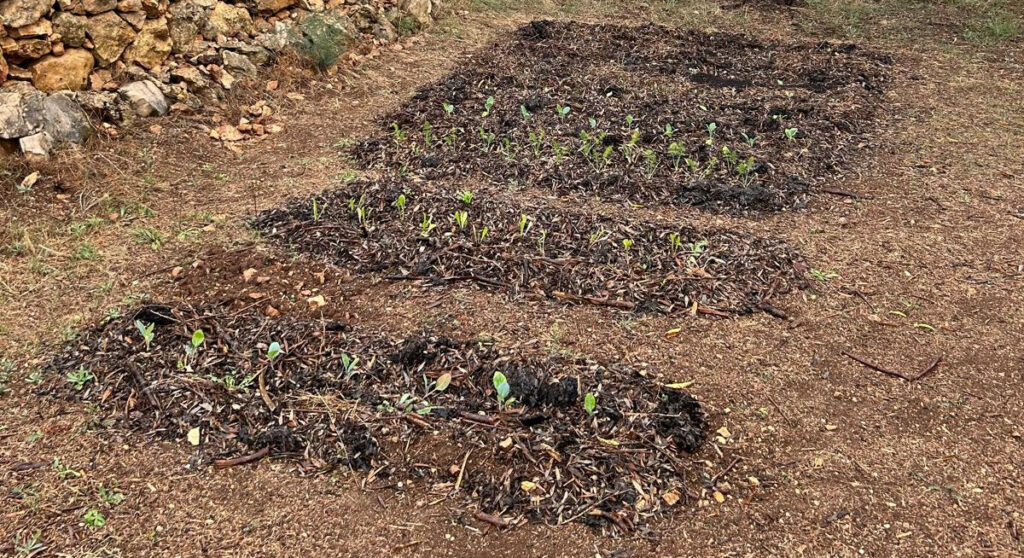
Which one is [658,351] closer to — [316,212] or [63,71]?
[316,212]

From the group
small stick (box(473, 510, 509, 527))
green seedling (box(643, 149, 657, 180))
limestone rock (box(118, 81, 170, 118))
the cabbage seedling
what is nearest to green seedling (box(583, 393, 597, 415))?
the cabbage seedling

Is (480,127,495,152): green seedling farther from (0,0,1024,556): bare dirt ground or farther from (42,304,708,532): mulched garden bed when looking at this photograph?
(42,304,708,532): mulched garden bed

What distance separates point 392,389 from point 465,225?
4.34 feet

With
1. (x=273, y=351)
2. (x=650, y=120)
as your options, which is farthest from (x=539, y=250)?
(x=650, y=120)

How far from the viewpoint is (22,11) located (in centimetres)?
443

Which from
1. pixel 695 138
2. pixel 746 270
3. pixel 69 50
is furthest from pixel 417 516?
pixel 69 50

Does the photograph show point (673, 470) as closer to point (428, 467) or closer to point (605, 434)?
point (605, 434)

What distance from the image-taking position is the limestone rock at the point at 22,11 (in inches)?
172

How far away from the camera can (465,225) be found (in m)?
3.86

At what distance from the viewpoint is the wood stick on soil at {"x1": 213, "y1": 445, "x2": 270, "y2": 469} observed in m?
2.51

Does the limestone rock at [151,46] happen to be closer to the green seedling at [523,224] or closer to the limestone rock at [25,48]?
the limestone rock at [25,48]

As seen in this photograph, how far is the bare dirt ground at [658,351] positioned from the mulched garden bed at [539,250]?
132 mm

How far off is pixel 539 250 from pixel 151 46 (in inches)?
139

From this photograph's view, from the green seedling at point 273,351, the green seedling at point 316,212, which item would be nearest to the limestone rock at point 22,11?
the green seedling at point 316,212
